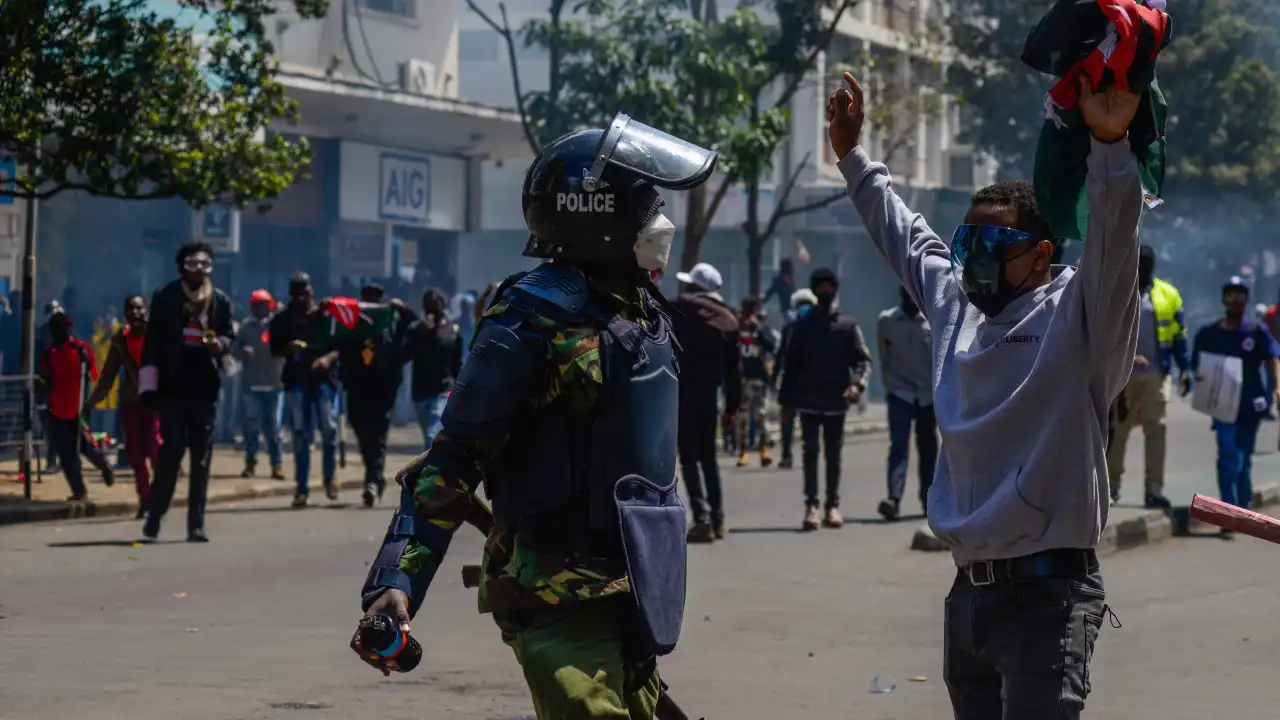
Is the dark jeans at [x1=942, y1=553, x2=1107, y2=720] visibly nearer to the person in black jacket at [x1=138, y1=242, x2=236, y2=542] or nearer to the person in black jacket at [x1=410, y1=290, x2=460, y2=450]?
the person in black jacket at [x1=138, y1=242, x2=236, y2=542]

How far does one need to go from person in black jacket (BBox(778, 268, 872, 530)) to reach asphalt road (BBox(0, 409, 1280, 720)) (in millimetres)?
483

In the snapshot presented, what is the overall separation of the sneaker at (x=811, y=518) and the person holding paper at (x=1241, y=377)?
2.74 metres

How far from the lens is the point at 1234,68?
40344 millimetres

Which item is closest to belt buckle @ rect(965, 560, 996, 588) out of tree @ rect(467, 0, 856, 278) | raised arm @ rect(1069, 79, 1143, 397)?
raised arm @ rect(1069, 79, 1143, 397)

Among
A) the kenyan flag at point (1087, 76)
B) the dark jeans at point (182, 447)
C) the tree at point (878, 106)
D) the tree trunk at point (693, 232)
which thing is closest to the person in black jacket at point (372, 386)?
the dark jeans at point (182, 447)

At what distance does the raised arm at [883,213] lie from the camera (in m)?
4.57

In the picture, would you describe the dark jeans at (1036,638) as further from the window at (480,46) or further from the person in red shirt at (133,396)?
the window at (480,46)

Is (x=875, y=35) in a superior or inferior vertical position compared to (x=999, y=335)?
superior

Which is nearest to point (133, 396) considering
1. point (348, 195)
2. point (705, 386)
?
point (705, 386)

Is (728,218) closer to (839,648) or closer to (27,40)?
(27,40)

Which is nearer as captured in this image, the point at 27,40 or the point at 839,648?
the point at 839,648

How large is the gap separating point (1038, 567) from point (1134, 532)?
29.1 ft

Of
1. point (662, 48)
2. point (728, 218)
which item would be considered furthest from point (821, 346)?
point (728, 218)

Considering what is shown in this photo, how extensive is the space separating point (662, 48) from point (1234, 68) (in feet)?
71.6
